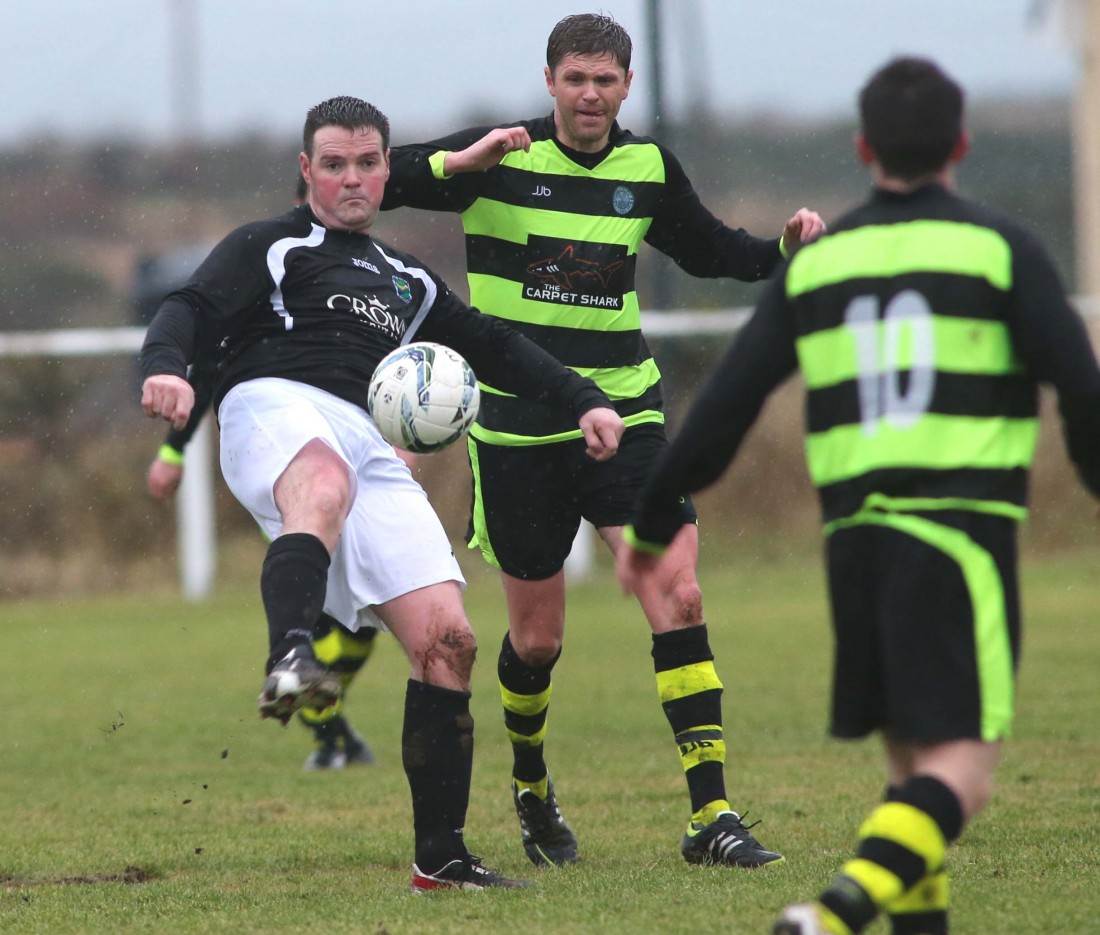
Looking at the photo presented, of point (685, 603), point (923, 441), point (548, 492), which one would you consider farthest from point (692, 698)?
point (923, 441)

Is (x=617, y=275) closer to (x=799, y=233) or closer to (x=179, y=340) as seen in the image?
(x=799, y=233)

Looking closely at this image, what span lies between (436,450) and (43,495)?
10891 millimetres

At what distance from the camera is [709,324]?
47.6 ft

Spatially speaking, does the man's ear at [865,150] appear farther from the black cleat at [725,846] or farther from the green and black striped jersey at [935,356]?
the black cleat at [725,846]

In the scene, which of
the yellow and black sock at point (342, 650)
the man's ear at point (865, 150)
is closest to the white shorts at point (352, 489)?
the man's ear at point (865, 150)

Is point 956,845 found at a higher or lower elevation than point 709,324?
lower

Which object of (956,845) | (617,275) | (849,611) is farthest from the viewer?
(617,275)

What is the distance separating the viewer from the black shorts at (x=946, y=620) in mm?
3137

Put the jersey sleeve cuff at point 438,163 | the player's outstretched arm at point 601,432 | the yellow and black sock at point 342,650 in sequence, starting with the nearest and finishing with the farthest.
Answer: the player's outstretched arm at point 601,432, the jersey sleeve cuff at point 438,163, the yellow and black sock at point 342,650

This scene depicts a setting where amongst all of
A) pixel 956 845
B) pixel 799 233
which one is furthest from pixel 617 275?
pixel 956 845

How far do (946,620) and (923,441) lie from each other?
34 cm

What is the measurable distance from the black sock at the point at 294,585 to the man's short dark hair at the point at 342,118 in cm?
124

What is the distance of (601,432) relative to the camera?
4734mm

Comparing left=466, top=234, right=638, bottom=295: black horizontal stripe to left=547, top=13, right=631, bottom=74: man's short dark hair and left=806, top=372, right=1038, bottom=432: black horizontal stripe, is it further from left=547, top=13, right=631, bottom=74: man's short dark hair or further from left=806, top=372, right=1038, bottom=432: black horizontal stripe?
left=806, top=372, right=1038, bottom=432: black horizontal stripe
